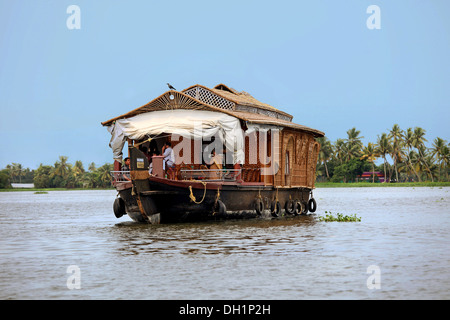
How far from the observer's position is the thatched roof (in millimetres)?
18266

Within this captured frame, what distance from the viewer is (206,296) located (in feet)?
24.9

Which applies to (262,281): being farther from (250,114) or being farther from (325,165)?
(325,165)

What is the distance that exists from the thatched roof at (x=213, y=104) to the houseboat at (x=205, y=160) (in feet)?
0.10

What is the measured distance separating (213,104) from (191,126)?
91.6 inches

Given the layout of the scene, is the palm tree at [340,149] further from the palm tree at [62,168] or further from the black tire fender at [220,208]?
the black tire fender at [220,208]

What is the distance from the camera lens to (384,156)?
7912 centimetres

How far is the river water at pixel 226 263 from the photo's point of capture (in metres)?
7.88
